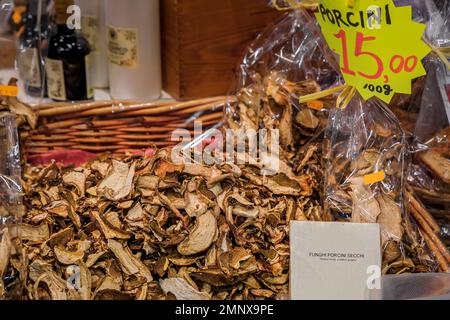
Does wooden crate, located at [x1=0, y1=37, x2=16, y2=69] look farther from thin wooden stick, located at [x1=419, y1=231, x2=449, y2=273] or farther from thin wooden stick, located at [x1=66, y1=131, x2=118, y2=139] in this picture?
thin wooden stick, located at [x1=419, y1=231, x2=449, y2=273]

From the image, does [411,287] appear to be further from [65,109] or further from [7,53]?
[7,53]

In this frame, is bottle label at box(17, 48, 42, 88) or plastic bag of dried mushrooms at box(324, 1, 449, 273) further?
bottle label at box(17, 48, 42, 88)

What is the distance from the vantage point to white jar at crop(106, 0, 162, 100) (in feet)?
4.72

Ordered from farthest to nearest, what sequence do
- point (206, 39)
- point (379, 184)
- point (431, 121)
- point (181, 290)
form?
point (206, 39), point (431, 121), point (379, 184), point (181, 290)

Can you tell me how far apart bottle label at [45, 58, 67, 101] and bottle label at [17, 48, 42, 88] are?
3cm

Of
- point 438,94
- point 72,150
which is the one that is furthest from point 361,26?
point 72,150

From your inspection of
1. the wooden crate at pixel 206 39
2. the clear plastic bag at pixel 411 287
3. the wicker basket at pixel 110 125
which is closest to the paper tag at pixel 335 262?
the clear plastic bag at pixel 411 287

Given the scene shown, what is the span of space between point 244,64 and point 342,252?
64cm

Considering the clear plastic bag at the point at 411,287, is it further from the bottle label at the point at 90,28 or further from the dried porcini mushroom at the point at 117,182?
the bottle label at the point at 90,28

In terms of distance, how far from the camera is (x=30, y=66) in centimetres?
150

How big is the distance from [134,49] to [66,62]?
16cm

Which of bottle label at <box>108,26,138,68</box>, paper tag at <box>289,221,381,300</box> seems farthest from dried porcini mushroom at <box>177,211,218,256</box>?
bottle label at <box>108,26,138,68</box>

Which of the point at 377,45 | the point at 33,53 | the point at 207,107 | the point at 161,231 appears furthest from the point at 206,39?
the point at 161,231

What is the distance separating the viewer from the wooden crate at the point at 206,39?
1464 millimetres
